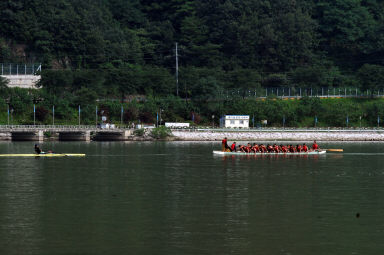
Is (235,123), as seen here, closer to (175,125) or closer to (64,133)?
(175,125)

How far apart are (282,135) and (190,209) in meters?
101

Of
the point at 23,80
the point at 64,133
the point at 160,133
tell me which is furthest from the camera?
the point at 23,80

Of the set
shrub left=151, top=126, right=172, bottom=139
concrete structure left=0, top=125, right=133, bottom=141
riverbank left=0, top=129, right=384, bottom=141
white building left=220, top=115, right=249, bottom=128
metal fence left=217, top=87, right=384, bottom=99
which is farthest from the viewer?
metal fence left=217, top=87, right=384, bottom=99

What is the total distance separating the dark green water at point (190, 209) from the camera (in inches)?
1319

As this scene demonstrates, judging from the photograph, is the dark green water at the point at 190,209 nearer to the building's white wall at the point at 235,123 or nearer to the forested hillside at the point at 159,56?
the building's white wall at the point at 235,123

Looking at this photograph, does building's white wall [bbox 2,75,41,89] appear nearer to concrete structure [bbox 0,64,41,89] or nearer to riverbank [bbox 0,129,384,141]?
concrete structure [bbox 0,64,41,89]

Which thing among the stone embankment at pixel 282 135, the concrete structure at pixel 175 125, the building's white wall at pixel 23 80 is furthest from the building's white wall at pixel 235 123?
the building's white wall at pixel 23 80

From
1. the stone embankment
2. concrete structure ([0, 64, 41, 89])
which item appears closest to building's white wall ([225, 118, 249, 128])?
the stone embankment

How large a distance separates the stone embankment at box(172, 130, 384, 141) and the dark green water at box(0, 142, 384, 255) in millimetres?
66800

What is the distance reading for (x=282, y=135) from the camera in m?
142

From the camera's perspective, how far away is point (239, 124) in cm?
15000

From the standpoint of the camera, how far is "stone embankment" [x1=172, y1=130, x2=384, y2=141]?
5492 inches

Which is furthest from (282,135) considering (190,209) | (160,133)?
(190,209)

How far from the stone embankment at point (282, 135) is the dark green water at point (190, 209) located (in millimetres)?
66800
